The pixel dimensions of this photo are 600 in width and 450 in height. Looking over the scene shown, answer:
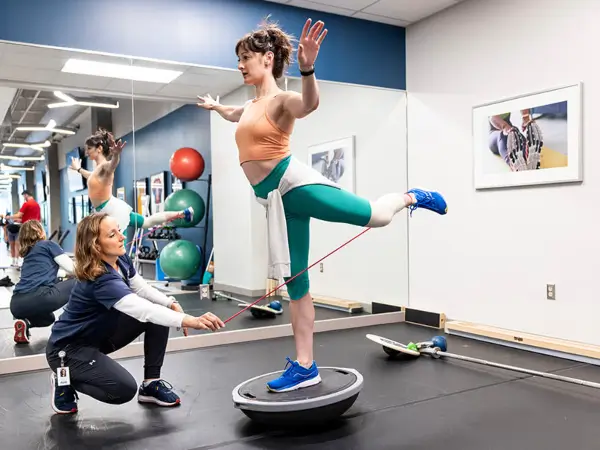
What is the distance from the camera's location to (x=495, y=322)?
166 inches

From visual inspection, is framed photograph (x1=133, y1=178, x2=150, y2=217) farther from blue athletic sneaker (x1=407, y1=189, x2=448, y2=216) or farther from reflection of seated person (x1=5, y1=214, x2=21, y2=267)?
blue athletic sneaker (x1=407, y1=189, x2=448, y2=216)

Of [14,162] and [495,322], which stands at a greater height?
[14,162]

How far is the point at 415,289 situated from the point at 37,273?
10.3 feet

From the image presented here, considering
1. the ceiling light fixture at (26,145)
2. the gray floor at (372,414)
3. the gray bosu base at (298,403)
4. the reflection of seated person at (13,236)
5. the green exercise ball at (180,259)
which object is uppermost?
the ceiling light fixture at (26,145)

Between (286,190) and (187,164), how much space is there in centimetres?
218

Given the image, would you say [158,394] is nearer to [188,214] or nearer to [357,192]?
[188,214]

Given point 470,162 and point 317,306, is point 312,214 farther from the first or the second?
point 317,306

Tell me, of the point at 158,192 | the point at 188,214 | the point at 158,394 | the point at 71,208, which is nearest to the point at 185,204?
the point at 188,214

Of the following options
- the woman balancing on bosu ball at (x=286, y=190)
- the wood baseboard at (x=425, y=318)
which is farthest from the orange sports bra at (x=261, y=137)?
the wood baseboard at (x=425, y=318)

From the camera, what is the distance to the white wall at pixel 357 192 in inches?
195

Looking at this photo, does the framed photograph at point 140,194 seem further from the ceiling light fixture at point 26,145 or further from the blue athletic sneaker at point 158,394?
the blue athletic sneaker at point 158,394

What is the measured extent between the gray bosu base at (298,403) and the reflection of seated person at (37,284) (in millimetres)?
1736

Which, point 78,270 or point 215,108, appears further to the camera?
point 215,108

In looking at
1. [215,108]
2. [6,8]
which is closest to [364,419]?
[215,108]
